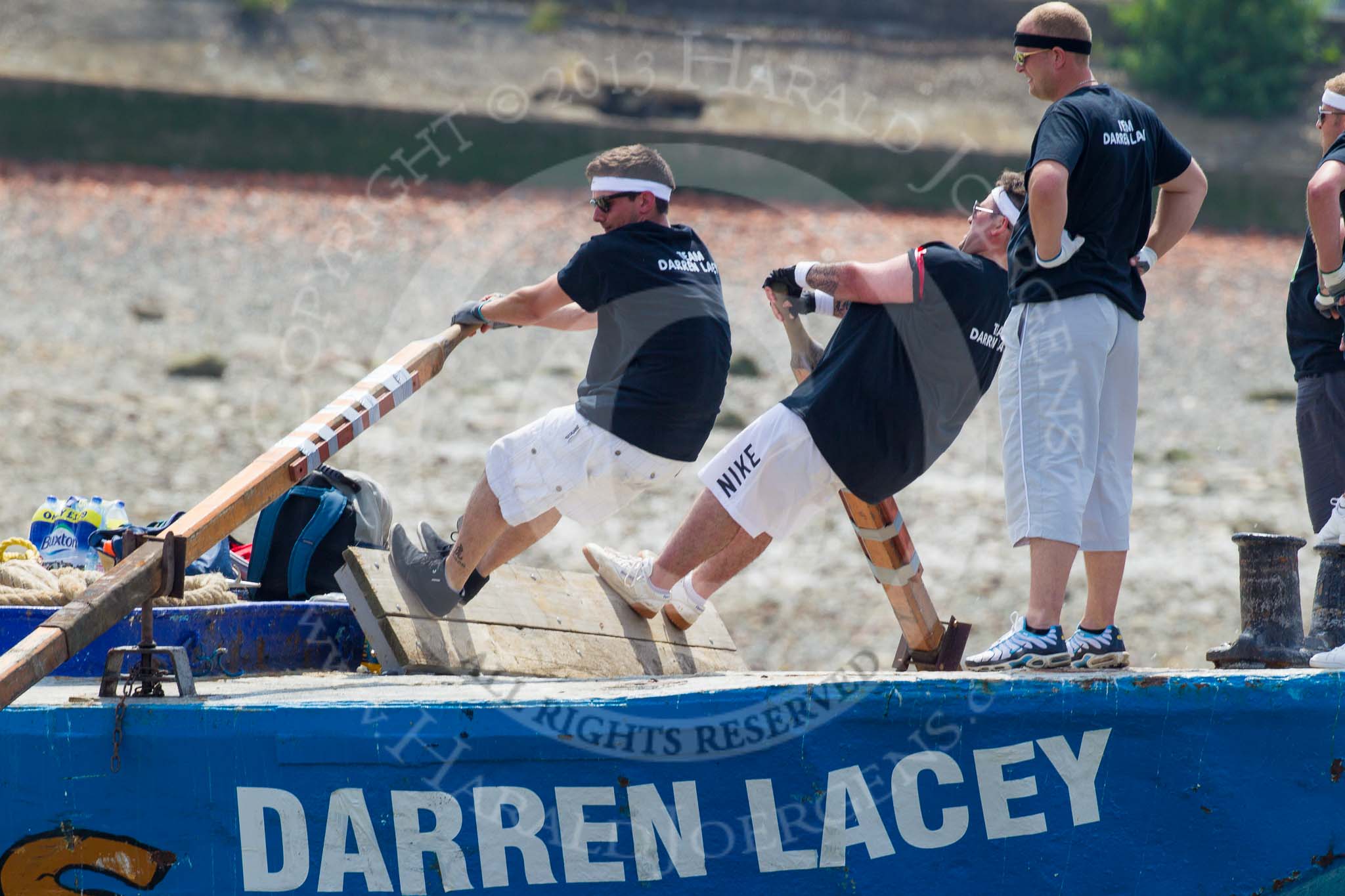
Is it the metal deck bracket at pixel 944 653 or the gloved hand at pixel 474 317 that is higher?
the gloved hand at pixel 474 317

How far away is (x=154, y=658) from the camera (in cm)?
355

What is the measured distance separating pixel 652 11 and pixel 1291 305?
1881cm

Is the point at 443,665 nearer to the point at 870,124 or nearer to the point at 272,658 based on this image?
the point at 272,658

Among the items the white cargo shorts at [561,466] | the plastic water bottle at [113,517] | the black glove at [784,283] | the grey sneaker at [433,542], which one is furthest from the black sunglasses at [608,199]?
the plastic water bottle at [113,517]

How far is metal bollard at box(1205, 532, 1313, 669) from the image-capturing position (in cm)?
384

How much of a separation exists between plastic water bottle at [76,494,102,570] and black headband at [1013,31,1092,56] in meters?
3.07

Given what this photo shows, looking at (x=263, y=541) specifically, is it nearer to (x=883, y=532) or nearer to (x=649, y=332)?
(x=649, y=332)

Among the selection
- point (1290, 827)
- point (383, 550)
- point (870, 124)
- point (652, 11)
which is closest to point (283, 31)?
point (652, 11)

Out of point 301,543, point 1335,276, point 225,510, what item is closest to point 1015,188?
point 1335,276

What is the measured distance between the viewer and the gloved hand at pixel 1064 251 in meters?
3.70

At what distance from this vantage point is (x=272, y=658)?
14.0 feet

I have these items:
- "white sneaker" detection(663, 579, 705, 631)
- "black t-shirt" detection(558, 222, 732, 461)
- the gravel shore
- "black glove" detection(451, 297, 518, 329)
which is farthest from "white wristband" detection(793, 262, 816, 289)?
the gravel shore

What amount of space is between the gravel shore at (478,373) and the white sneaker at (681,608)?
254 inches

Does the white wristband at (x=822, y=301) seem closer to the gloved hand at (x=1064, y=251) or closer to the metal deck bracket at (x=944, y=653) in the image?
the gloved hand at (x=1064, y=251)
